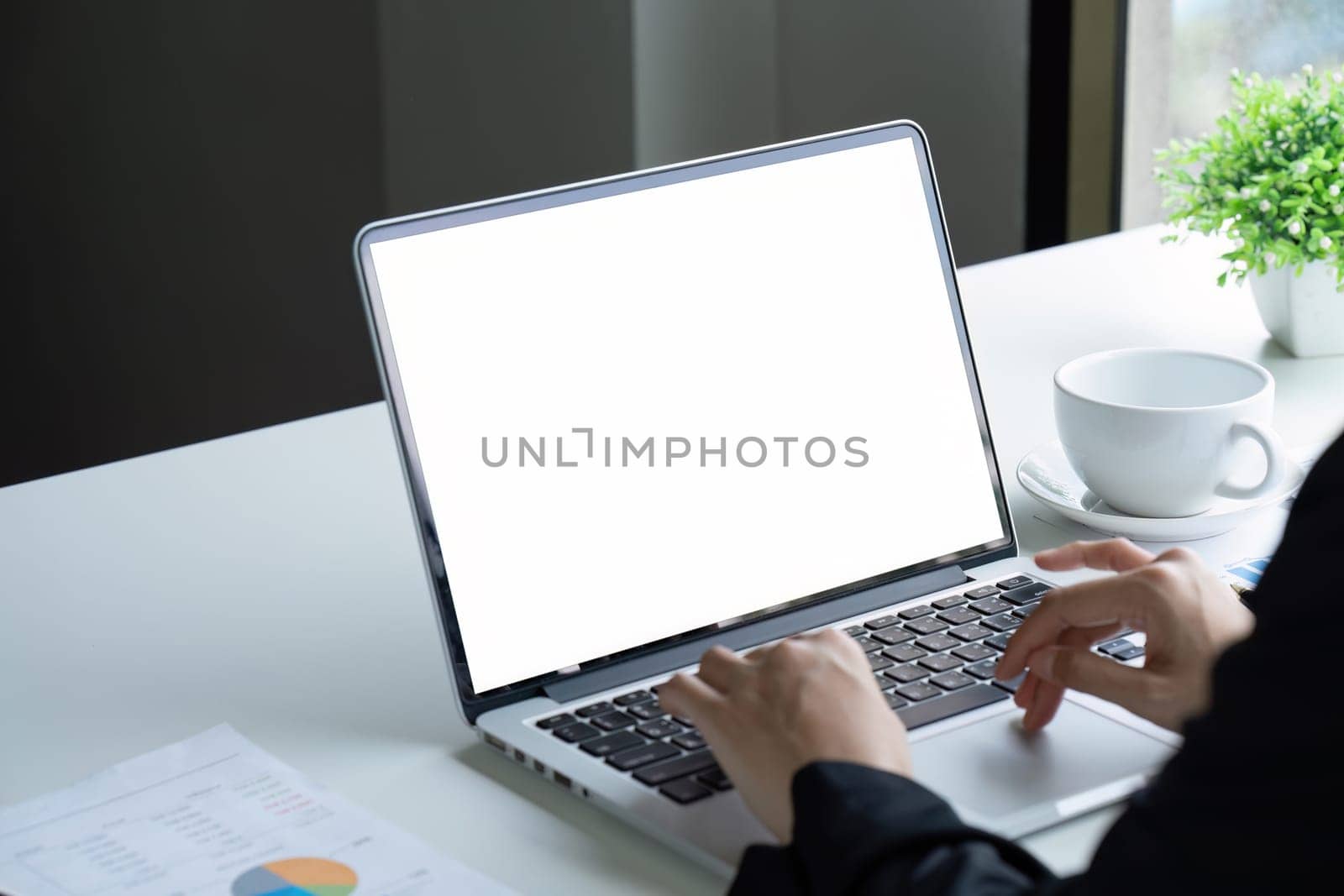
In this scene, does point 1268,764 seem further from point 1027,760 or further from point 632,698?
point 632,698

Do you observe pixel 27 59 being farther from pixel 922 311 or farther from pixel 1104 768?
pixel 1104 768

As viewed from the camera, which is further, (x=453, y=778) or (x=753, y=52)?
(x=753, y=52)

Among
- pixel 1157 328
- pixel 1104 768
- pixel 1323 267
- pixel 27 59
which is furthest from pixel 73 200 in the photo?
pixel 1104 768

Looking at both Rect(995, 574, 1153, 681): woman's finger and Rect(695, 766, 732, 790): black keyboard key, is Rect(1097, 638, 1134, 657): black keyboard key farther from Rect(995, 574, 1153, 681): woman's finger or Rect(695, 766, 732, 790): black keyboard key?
Rect(695, 766, 732, 790): black keyboard key

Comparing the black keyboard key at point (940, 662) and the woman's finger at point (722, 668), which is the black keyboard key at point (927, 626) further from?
the woman's finger at point (722, 668)

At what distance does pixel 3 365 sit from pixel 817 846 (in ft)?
6.91

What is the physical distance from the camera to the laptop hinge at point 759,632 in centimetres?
82

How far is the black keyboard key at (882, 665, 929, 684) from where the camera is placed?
2.64 ft

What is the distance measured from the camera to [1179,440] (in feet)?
3.29

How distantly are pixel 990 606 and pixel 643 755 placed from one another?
257mm

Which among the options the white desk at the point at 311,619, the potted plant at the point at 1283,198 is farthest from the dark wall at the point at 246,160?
the potted plant at the point at 1283,198

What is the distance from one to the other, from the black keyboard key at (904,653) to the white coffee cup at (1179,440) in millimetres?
269

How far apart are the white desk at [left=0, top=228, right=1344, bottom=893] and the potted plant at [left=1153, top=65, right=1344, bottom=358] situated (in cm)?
5

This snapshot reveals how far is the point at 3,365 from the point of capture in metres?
2.38
